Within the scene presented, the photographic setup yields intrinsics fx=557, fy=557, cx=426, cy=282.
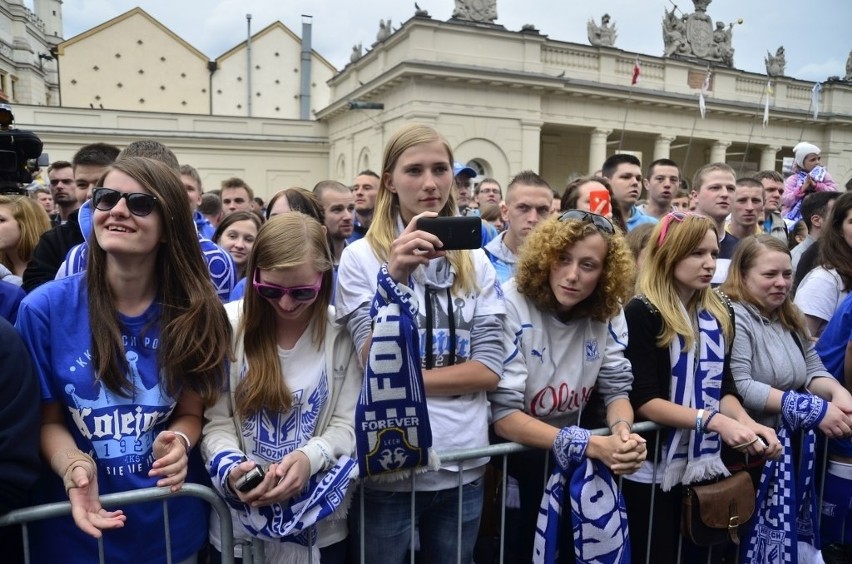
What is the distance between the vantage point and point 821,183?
23.2ft

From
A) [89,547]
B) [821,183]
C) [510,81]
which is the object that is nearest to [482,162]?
[510,81]

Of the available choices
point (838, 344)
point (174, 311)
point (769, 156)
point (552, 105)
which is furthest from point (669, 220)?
point (769, 156)

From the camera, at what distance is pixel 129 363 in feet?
6.29

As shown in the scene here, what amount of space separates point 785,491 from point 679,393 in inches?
27.7

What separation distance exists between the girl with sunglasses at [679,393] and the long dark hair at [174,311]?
193cm

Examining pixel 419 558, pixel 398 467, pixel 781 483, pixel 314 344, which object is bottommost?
pixel 419 558

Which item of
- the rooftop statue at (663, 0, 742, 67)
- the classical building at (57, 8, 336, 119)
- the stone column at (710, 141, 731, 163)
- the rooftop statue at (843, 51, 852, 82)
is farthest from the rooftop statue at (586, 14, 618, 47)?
the classical building at (57, 8, 336, 119)

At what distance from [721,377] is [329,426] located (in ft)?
6.49

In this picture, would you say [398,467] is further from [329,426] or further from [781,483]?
[781,483]

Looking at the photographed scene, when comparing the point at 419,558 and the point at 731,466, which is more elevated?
the point at 731,466

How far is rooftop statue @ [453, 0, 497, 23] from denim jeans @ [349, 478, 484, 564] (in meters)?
21.4

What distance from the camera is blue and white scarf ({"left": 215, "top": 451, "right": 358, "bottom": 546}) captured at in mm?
1867

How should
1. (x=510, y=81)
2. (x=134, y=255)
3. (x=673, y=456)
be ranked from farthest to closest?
(x=510, y=81)
(x=673, y=456)
(x=134, y=255)

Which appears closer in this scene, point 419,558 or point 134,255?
point 134,255
